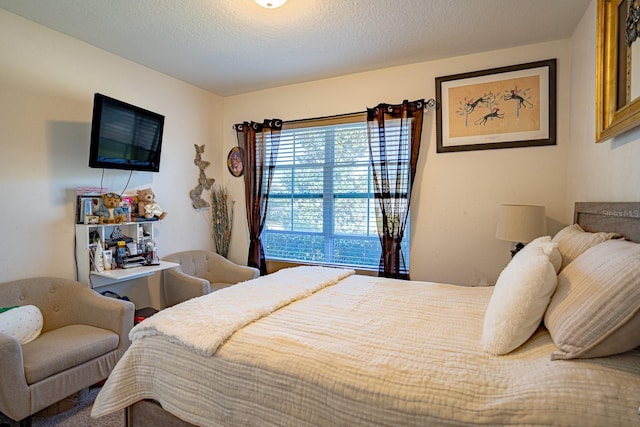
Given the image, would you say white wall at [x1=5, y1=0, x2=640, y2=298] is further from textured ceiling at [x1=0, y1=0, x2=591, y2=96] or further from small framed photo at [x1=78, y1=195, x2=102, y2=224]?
textured ceiling at [x1=0, y1=0, x2=591, y2=96]

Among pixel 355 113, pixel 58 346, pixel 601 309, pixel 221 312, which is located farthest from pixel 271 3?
pixel 58 346

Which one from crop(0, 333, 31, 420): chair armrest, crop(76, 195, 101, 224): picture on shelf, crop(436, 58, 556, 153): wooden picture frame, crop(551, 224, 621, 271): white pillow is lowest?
crop(0, 333, 31, 420): chair armrest

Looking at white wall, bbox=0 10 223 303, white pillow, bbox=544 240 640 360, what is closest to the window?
white wall, bbox=0 10 223 303

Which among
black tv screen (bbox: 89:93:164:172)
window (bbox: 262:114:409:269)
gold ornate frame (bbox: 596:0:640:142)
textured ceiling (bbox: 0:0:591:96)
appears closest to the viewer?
gold ornate frame (bbox: 596:0:640:142)

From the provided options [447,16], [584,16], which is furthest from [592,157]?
[447,16]

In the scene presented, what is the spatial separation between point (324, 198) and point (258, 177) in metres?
0.87

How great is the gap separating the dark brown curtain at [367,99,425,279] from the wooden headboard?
53.0 inches

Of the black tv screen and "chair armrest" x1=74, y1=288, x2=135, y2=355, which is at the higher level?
the black tv screen

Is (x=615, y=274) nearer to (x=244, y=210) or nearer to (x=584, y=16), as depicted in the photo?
(x=584, y=16)

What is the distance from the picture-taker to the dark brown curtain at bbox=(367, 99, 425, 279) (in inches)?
120

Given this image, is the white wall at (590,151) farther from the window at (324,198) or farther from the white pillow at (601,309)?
the window at (324,198)

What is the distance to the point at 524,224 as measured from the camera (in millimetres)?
2361

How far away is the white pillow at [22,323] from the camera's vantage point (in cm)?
193

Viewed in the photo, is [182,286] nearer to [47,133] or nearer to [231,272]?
[231,272]
